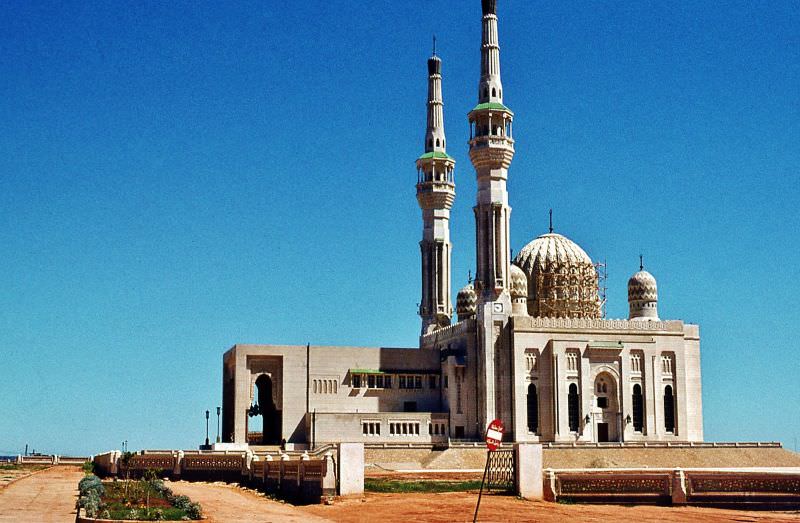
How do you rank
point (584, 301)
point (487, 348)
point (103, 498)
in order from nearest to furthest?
point (103, 498)
point (487, 348)
point (584, 301)

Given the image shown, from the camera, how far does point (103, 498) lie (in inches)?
1699

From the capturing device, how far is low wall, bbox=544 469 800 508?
43594mm

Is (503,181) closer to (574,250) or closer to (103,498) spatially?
(574,250)

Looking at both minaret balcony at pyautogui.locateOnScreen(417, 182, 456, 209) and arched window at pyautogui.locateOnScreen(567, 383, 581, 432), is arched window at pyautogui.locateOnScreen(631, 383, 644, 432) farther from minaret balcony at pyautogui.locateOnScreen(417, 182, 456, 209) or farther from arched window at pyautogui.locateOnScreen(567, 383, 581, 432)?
minaret balcony at pyautogui.locateOnScreen(417, 182, 456, 209)

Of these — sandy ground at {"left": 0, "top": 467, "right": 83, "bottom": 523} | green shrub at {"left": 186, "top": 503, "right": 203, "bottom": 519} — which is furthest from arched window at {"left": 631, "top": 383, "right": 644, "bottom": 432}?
green shrub at {"left": 186, "top": 503, "right": 203, "bottom": 519}

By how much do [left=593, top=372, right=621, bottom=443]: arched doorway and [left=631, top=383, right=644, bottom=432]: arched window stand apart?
5.07 feet

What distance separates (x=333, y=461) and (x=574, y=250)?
5648 cm

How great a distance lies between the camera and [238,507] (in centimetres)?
4366

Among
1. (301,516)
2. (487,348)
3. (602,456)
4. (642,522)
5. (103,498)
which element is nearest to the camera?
(642,522)

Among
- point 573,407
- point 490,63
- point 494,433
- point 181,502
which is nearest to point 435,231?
point 490,63

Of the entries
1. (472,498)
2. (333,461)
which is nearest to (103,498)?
(333,461)

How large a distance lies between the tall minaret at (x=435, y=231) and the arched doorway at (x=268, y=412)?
14552 mm

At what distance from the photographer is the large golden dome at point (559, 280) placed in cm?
9369

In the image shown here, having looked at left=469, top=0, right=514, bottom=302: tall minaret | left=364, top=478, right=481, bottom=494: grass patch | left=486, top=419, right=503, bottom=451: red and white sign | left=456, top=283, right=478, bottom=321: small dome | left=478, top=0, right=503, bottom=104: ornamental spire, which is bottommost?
left=364, top=478, right=481, bottom=494: grass patch
